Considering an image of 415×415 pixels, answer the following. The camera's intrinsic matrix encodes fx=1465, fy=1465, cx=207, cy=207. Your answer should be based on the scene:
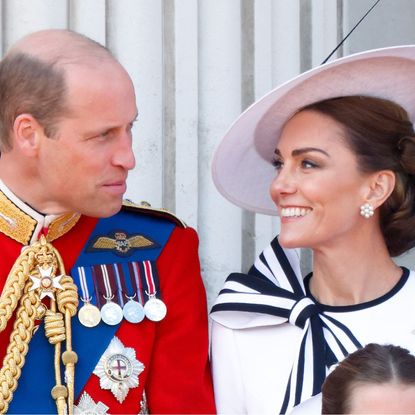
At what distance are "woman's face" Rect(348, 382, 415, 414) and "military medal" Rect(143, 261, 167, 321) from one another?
718 mm

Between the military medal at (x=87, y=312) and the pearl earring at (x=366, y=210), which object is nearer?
the military medal at (x=87, y=312)

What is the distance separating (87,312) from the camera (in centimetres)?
314

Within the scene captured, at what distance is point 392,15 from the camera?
15.8 feet

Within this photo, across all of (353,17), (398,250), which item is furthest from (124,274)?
(353,17)

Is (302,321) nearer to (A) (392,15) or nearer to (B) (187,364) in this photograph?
(B) (187,364)

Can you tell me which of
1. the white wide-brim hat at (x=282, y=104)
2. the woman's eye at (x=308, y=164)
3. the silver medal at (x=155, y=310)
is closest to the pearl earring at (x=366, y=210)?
the woman's eye at (x=308, y=164)

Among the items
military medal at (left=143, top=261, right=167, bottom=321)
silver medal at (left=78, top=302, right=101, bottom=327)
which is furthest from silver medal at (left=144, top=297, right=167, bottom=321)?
silver medal at (left=78, top=302, right=101, bottom=327)

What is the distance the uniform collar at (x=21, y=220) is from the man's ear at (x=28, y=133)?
0.11 m

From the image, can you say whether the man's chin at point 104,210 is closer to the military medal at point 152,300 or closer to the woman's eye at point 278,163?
the military medal at point 152,300

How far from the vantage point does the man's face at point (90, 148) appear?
3.06m

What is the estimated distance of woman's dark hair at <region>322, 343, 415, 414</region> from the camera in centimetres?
257

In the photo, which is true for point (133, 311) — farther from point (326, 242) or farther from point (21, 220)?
point (326, 242)

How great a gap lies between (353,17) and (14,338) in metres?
1.98

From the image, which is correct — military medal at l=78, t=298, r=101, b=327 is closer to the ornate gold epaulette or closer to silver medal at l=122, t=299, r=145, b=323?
silver medal at l=122, t=299, r=145, b=323
